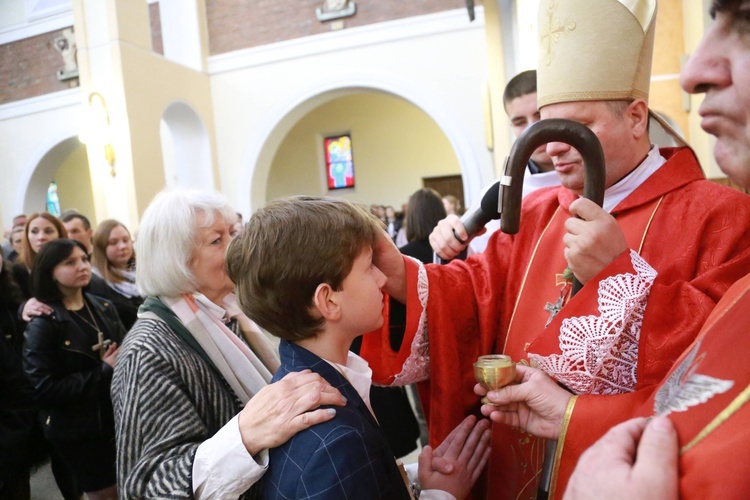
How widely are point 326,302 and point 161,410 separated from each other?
1.87 ft

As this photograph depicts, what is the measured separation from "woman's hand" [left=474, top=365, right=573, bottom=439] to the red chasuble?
0.03m

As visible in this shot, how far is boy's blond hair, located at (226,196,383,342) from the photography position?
119cm

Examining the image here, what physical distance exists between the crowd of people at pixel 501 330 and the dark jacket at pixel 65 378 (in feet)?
4.04

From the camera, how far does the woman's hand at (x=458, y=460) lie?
1.37m

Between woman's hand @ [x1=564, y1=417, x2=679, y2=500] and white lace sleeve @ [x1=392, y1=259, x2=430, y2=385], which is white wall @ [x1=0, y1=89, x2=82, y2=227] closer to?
white lace sleeve @ [x1=392, y1=259, x2=430, y2=385]

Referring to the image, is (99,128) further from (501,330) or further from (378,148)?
(501,330)

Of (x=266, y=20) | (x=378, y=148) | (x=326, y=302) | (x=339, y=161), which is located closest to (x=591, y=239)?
(x=326, y=302)

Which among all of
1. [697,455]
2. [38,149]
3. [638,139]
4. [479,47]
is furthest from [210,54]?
[697,455]

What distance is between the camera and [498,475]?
1.47 meters

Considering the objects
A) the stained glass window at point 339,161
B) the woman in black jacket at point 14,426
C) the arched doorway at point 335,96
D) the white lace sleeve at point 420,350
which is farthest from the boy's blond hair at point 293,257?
the stained glass window at point 339,161

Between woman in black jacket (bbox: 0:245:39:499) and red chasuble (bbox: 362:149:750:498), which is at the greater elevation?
red chasuble (bbox: 362:149:750:498)

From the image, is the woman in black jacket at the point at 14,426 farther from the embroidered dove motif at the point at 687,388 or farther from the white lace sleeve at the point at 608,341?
the embroidered dove motif at the point at 687,388

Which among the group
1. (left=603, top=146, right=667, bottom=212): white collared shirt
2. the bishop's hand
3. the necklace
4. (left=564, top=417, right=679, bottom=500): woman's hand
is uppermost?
(left=603, top=146, right=667, bottom=212): white collared shirt

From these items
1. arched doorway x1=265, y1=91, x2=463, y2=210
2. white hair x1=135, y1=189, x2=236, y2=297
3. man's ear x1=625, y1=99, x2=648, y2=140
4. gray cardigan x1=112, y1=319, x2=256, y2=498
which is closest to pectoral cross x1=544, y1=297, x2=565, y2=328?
man's ear x1=625, y1=99, x2=648, y2=140
